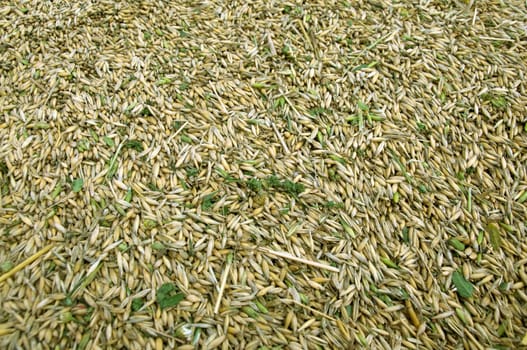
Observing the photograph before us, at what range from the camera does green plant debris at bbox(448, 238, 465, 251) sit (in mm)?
1683

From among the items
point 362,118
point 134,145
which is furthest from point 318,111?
point 134,145

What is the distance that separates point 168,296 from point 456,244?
1.13 meters

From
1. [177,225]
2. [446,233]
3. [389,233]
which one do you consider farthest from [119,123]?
[446,233]

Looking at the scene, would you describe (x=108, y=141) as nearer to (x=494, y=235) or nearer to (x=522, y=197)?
(x=494, y=235)

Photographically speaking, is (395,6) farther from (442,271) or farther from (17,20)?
(17,20)

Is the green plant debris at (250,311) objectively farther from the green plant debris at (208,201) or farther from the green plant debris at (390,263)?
the green plant debris at (390,263)

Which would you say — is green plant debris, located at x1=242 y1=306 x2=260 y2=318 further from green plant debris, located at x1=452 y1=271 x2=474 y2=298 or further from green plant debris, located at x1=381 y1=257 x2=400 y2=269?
green plant debris, located at x1=452 y1=271 x2=474 y2=298

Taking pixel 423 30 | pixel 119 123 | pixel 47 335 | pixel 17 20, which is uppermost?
pixel 423 30

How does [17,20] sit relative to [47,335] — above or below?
above

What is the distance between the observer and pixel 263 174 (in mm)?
1793

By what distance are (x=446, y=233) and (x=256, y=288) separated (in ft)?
2.65

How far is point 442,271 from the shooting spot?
5.38 feet

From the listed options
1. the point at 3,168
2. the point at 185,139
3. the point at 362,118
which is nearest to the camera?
the point at 3,168

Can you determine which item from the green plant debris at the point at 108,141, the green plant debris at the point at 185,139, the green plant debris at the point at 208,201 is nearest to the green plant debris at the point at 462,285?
the green plant debris at the point at 208,201
